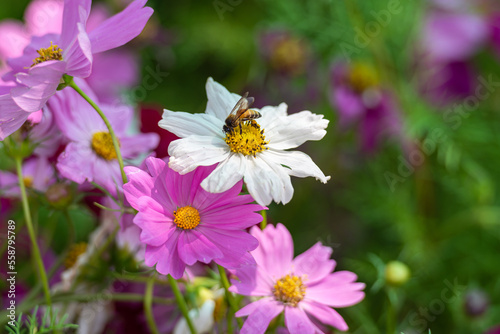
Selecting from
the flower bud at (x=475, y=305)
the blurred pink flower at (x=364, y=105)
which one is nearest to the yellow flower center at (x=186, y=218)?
the flower bud at (x=475, y=305)

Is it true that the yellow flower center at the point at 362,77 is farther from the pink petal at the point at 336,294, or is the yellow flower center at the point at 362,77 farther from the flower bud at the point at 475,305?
the pink petal at the point at 336,294

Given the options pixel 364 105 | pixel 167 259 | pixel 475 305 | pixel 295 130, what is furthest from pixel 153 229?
pixel 364 105

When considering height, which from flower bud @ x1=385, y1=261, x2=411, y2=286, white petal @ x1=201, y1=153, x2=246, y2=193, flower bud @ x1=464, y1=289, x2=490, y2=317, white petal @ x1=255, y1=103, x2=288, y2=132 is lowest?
flower bud @ x1=464, y1=289, x2=490, y2=317

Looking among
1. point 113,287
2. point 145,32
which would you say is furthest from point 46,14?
point 113,287

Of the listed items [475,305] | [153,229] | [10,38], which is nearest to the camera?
[153,229]

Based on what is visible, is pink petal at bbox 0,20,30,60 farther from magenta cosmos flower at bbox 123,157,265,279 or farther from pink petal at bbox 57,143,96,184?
magenta cosmos flower at bbox 123,157,265,279

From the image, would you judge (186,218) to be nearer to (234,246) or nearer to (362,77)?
(234,246)

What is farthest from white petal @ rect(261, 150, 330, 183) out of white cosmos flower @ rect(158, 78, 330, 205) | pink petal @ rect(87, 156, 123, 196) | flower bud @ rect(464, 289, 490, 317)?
flower bud @ rect(464, 289, 490, 317)
